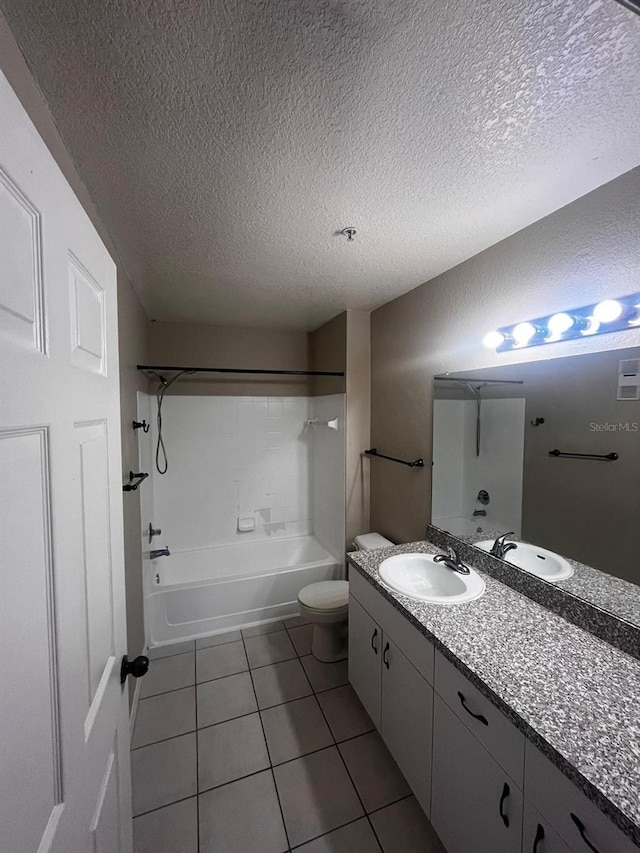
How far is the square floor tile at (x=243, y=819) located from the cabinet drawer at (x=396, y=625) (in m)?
0.85

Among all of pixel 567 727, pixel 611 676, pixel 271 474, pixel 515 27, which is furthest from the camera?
pixel 271 474

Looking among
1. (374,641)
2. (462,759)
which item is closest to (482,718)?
(462,759)

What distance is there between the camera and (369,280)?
2.05 metres

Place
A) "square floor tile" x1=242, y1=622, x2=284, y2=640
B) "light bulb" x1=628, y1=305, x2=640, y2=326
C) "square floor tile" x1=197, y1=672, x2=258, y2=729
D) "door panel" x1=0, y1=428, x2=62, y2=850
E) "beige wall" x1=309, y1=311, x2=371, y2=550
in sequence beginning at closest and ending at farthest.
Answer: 1. "door panel" x1=0, y1=428, x2=62, y2=850
2. "light bulb" x1=628, y1=305, x2=640, y2=326
3. "square floor tile" x1=197, y1=672, x2=258, y2=729
4. "square floor tile" x1=242, y1=622, x2=284, y2=640
5. "beige wall" x1=309, y1=311, x2=371, y2=550

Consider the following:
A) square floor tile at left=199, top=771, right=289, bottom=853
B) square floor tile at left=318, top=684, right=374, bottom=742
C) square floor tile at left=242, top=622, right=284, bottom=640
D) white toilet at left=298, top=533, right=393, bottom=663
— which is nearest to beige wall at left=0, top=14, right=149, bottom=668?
square floor tile at left=242, top=622, right=284, bottom=640

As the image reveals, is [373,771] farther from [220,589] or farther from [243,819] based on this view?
[220,589]

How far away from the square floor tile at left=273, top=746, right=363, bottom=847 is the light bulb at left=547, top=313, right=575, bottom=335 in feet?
7.05

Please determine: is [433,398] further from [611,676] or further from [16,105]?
[16,105]

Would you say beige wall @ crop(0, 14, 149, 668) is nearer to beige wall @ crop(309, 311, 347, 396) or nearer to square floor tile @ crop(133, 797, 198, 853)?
square floor tile @ crop(133, 797, 198, 853)

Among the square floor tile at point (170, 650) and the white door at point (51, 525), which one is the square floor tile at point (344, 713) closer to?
the square floor tile at point (170, 650)

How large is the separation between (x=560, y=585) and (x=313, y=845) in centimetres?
139

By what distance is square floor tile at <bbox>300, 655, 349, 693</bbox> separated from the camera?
2033mm

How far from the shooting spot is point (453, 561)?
5.49 feet

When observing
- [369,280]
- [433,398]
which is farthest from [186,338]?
[433,398]
